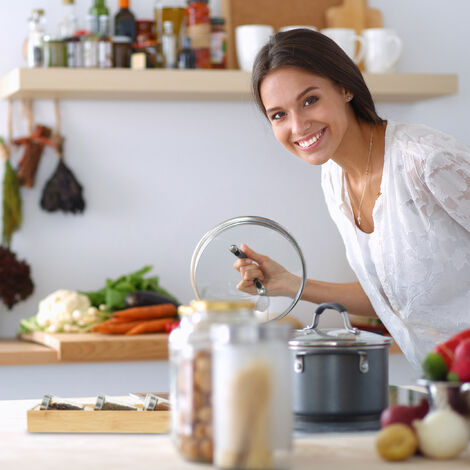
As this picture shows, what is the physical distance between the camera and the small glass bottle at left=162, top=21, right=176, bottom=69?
9.75 ft

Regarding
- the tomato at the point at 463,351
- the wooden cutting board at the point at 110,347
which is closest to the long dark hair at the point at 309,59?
the tomato at the point at 463,351

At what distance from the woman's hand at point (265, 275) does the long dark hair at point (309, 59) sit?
430 millimetres

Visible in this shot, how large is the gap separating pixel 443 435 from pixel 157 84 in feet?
6.90

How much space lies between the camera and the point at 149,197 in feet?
10.4

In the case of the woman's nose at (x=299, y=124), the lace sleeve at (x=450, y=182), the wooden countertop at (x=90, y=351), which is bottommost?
the wooden countertop at (x=90, y=351)

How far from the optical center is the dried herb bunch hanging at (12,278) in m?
2.91

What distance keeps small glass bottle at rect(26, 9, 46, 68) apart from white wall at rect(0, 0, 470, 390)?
13 cm

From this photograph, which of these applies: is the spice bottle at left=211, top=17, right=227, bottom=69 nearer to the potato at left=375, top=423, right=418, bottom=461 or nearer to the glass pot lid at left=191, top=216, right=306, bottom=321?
the glass pot lid at left=191, top=216, right=306, bottom=321

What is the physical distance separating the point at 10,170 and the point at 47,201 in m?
0.17

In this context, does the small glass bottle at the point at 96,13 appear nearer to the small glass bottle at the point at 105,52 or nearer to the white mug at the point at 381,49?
the small glass bottle at the point at 105,52

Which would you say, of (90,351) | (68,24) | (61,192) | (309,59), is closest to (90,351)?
(90,351)

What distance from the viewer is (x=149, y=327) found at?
2.70 metres

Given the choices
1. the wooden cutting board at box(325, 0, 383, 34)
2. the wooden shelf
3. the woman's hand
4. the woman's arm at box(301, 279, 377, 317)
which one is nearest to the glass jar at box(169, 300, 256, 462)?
the woman's hand

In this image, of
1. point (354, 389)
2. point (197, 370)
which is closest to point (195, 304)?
point (197, 370)
